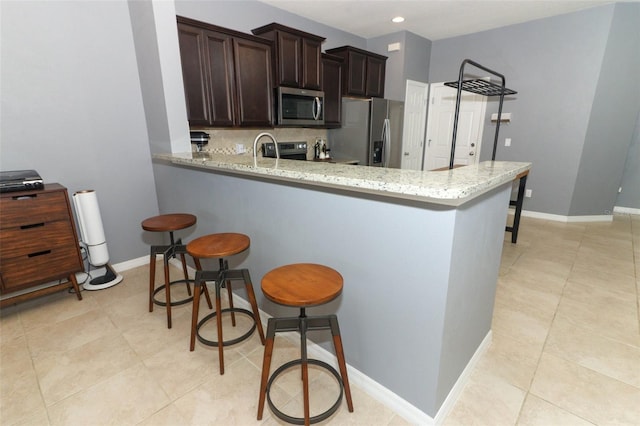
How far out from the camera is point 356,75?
4453mm

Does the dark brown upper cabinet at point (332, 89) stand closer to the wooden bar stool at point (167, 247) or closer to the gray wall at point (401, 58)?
the gray wall at point (401, 58)

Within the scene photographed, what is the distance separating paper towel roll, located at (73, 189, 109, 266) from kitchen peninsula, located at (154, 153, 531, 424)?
1446mm

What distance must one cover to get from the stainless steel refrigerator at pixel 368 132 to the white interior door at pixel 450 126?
1060 mm

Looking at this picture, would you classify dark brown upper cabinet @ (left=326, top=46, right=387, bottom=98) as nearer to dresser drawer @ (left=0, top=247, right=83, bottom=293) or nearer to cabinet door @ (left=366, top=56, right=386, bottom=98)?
cabinet door @ (left=366, top=56, right=386, bottom=98)

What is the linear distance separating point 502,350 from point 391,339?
995 mm

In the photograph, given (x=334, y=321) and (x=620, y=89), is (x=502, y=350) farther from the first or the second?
(x=620, y=89)

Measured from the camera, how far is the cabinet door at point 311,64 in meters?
3.67

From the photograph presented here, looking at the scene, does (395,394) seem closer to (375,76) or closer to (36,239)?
(36,239)

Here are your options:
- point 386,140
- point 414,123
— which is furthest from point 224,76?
point 414,123

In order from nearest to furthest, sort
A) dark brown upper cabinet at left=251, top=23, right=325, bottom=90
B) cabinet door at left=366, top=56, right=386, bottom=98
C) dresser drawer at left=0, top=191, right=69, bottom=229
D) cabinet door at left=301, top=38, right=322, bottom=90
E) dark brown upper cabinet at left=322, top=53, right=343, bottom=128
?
dresser drawer at left=0, top=191, right=69, bottom=229, dark brown upper cabinet at left=251, top=23, right=325, bottom=90, cabinet door at left=301, top=38, right=322, bottom=90, dark brown upper cabinet at left=322, top=53, right=343, bottom=128, cabinet door at left=366, top=56, right=386, bottom=98

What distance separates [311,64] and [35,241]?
326 centimetres

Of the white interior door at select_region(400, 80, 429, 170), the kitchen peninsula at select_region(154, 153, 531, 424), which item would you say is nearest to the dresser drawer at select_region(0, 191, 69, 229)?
the kitchen peninsula at select_region(154, 153, 531, 424)

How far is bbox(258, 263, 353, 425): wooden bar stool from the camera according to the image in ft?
4.01

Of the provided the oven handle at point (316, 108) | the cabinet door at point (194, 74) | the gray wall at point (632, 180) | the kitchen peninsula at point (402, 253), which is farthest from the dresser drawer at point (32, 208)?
the gray wall at point (632, 180)
